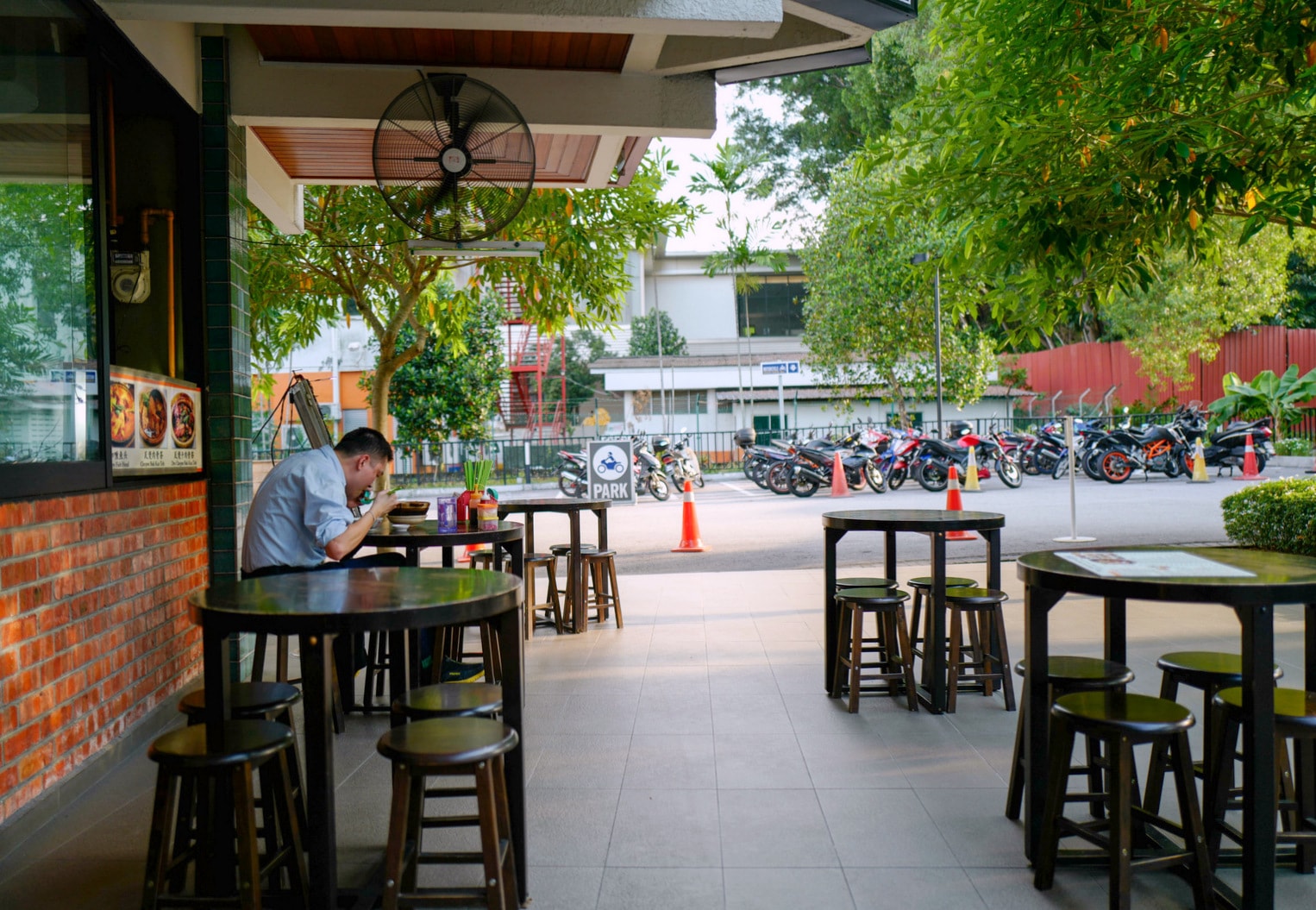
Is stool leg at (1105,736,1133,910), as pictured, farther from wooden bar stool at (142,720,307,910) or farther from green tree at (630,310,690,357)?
green tree at (630,310,690,357)

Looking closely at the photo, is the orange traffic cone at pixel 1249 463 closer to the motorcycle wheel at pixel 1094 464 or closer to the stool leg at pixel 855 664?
the motorcycle wheel at pixel 1094 464

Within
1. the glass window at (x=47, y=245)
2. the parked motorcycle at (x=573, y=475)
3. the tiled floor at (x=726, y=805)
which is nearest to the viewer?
the tiled floor at (x=726, y=805)

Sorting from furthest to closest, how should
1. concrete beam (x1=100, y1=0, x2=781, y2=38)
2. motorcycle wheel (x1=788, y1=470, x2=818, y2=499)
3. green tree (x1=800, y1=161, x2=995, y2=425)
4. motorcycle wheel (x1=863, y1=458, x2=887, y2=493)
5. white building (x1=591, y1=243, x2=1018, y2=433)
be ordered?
white building (x1=591, y1=243, x2=1018, y2=433) → green tree (x1=800, y1=161, x2=995, y2=425) → motorcycle wheel (x1=863, y1=458, x2=887, y2=493) → motorcycle wheel (x1=788, y1=470, x2=818, y2=499) → concrete beam (x1=100, y1=0, x2=781, y2=38)

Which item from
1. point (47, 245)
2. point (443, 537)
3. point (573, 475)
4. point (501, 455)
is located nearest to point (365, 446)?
point (443, 537)

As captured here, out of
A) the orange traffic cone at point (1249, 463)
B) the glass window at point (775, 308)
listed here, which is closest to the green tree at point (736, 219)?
the glass window at point (775, 308)

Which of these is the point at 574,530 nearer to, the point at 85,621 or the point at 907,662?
the point at 907,662

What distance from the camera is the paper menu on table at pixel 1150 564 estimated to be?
302 centimetres

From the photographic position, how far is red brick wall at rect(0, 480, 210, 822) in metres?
3.53

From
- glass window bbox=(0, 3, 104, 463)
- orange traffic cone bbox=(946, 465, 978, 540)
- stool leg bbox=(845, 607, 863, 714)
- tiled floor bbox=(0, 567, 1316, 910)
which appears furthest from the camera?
orange traffic cone bbox=(946, 465, 978, 540)

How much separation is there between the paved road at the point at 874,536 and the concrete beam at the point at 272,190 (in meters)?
4.36

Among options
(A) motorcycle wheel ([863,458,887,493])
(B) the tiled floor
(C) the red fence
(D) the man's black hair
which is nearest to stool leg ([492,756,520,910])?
(B) the tiled floor

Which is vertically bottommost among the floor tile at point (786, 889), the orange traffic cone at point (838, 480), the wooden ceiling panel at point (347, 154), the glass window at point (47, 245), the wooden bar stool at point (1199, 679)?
the floor tile at point (786, 889)

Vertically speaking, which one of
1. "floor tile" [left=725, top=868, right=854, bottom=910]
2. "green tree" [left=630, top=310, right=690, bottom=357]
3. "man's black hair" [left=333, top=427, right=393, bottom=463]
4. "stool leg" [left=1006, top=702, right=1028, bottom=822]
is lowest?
"floor tile" [left=725, top=868, right=854, bottom=910]

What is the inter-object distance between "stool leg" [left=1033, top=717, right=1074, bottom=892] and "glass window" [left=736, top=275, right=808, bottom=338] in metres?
33.8
